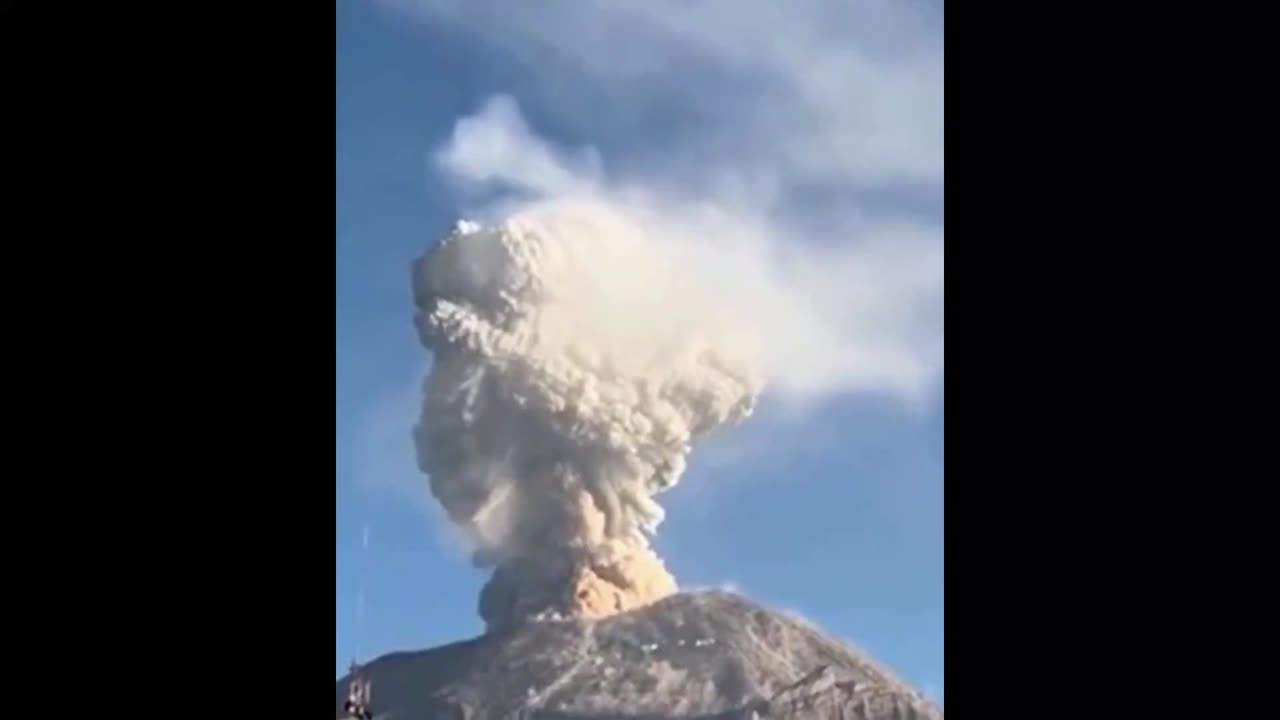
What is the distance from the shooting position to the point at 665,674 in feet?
23.0

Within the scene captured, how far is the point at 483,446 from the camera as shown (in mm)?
7359

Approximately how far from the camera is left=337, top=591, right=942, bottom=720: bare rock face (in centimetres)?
659

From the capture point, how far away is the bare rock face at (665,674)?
6594 mm
